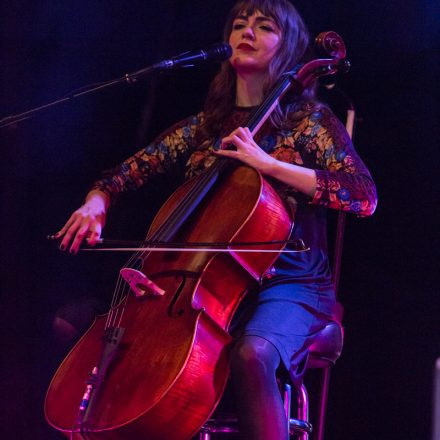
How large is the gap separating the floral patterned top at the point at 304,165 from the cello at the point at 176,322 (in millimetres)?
162

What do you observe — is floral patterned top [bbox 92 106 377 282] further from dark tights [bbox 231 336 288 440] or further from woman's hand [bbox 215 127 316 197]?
dark tights [bbox 231 336 288 440]

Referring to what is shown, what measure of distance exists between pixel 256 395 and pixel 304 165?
2.80 feet

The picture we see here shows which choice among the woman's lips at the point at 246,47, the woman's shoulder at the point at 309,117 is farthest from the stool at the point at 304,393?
the woman's lips at the point at 246,47

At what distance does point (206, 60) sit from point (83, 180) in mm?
1039

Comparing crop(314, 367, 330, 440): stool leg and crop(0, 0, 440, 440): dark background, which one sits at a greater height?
crop(0, 0, 440, 440): dark background

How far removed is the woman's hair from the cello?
347mm

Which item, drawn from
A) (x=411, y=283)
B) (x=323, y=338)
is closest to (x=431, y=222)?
(x=411, y=283)

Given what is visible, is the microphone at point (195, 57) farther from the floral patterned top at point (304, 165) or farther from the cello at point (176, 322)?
the floral patterned top at point (304, 165)

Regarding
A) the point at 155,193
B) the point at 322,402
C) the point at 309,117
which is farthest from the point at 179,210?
the point at 322,402

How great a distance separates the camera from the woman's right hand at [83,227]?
2.09m

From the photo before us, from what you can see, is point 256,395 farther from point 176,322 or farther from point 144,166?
point 144,166

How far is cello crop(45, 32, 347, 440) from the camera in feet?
5.15

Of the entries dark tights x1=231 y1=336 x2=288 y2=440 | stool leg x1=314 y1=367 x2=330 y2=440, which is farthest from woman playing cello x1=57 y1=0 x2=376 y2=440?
→ stool leg x1=314 y1=367 x2=330 y2=440

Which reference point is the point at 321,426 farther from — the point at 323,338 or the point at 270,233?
the point at 270,233
